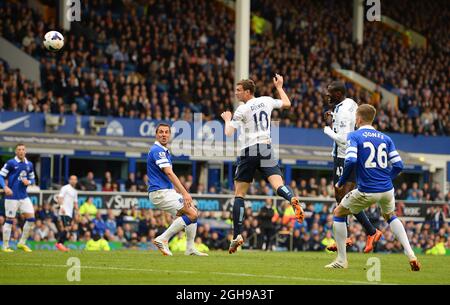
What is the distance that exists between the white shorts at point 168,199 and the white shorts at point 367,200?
387 centimetres

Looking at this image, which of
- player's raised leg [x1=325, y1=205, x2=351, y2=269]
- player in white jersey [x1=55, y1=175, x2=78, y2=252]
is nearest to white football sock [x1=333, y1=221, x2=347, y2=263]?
player's raised leg [x1=325, y1=205, x2=351, y2=269]

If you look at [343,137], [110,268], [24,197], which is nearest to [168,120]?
[24,197]

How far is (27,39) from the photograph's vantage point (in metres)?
34.9

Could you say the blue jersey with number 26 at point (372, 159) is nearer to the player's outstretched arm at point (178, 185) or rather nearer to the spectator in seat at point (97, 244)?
the player's outstretched arm at point (178, 185)

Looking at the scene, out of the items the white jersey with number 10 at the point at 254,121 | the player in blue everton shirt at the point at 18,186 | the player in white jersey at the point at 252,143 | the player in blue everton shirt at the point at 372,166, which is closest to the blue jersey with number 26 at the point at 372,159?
the player in blue everton shirt at the point at 372,166

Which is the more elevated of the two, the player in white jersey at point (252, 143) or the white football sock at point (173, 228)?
the player in white jersey at point (252, 143)

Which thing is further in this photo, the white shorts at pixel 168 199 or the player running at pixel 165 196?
the white shorts at pixel 168 199

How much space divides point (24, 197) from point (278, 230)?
10309mm

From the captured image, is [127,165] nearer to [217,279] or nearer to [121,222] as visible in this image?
[121,222]

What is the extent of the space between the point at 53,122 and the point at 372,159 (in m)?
20.8

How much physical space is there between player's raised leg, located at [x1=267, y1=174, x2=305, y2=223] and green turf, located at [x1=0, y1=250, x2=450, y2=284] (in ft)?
2.40

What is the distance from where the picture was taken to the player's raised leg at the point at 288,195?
50.9ft

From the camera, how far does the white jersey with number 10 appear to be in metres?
16.0

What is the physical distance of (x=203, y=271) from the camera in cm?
1313
